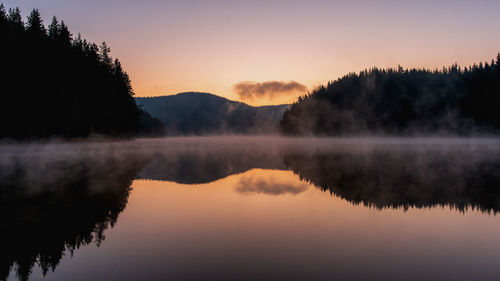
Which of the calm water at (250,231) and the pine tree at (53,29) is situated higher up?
the pine tree at (53,29)

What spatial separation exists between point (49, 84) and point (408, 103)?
333 ft

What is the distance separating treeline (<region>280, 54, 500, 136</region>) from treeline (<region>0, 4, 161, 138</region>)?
284ft

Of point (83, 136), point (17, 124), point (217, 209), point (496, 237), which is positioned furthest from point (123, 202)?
point (83, 136)

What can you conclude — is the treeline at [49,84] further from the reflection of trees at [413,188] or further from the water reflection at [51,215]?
the reflection of trees at [413,188]

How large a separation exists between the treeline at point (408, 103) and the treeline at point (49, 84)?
284 feet

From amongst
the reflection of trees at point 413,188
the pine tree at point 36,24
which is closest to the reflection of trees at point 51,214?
the reflection of trees at point 413,188

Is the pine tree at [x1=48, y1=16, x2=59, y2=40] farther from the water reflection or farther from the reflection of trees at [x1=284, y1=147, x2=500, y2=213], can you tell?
the reflection of trees at [x1=284, y1=147, x2=500, y2=213]

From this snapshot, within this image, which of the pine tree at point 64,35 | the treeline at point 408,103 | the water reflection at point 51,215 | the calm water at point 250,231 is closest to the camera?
the calm water at point 250,231

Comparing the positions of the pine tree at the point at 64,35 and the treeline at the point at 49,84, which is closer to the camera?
the treeline at the point at 49,84

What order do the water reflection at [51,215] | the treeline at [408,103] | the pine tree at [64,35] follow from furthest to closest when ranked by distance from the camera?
the treeline at [408,103]
the pine tree at [64,35]
the water reflection at [51,215]

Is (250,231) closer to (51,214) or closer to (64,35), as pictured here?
(51,214)

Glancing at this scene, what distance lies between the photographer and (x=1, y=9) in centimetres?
4569

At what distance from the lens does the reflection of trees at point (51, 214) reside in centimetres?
656

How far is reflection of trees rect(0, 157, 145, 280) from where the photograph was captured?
656 centimetres
